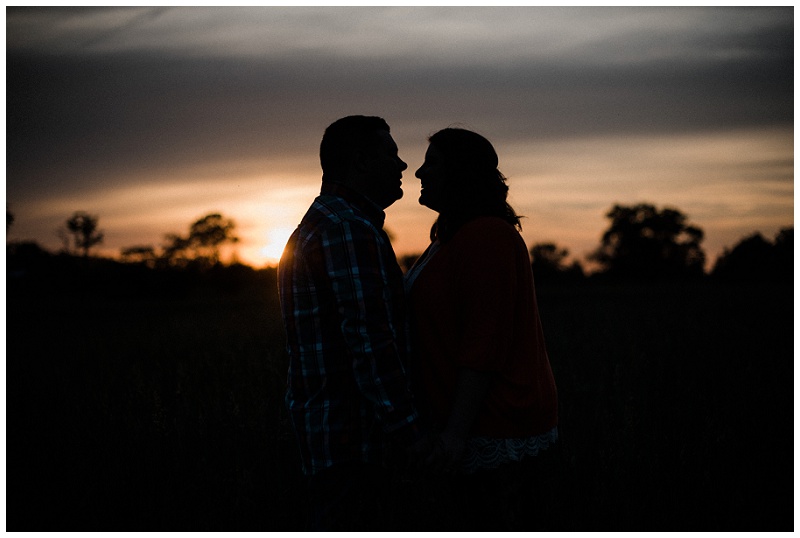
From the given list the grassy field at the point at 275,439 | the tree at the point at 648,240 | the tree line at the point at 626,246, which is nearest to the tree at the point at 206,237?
the tree line at the point at 626,246

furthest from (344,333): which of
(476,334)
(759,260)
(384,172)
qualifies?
(759,260)

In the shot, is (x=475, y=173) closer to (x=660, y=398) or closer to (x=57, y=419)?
(x=660, y=398)

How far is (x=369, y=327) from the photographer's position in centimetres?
204

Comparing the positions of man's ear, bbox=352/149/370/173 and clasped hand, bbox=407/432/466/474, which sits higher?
man's ear, bbox=352/149/370/173

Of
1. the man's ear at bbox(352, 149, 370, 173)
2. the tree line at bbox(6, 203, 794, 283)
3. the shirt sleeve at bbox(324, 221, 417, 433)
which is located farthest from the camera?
the tree line at bbox(6, 203, 794, 283)

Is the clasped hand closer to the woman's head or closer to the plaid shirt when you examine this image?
the plaid shirt

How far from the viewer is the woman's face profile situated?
2.34 m

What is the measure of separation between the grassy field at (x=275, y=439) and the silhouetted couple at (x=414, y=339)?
1.37m

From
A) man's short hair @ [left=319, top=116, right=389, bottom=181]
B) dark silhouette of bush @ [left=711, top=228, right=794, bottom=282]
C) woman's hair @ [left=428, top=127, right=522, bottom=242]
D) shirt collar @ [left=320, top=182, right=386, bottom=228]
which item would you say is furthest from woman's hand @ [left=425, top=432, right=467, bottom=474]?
dark silhouette of bush @ [left=711, top=228, right=794, bottom=282]

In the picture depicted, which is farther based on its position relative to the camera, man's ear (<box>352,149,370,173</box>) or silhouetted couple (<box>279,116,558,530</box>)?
man's ear (<box>352,149,370,173</box>)

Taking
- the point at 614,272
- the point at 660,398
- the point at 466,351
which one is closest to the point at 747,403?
the point at 660,398

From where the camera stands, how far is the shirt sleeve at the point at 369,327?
2.04 meters

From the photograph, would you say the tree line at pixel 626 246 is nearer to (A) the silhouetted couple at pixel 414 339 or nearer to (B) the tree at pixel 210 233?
(B) the tree at pixel 210 233

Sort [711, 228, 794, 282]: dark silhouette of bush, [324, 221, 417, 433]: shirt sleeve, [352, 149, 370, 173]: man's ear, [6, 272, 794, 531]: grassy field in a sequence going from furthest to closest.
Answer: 1. [711, 228, 794, 282]: dark silhouette of bush
2. [6, 272, 794, 531]: grassy field
3. [352, 149, 370, 173]: man's ear
4. [324, 221, 417, 433]: shirt sleeve
